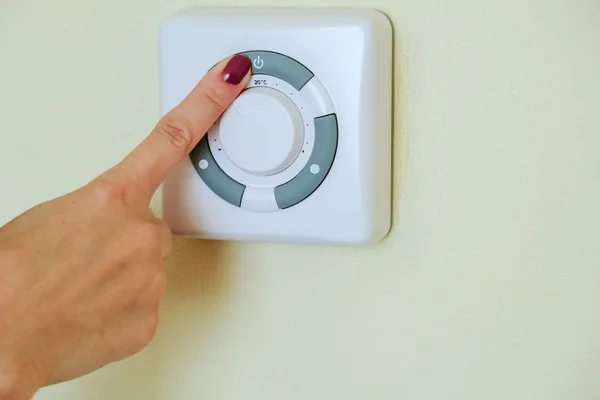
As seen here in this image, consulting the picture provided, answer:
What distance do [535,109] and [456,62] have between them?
0.05m

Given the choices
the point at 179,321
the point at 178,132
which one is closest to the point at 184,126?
the point at 178,132

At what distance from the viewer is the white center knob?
0.48 meters

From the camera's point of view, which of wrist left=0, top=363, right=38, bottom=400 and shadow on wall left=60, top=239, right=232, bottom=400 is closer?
wrist left=0, top=363, right=38, bottom=400

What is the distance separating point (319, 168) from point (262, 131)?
0.04 meters

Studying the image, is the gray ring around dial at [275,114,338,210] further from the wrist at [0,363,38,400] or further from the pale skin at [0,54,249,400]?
the wrist at [0,363,38,400]

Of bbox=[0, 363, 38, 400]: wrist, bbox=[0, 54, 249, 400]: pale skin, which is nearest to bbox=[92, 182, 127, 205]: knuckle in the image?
bbox=[0, 54, 249, 400]: pale skin

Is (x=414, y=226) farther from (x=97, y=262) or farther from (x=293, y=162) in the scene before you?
(x=97, y=262)

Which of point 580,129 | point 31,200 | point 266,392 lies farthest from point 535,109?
point 31,200

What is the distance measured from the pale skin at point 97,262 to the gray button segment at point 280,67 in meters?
0.01

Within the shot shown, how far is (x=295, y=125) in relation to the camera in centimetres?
48

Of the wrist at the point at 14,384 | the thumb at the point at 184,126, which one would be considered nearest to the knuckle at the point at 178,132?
the thumb at the point at 184,126

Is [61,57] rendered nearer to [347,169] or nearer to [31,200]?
[31,200]

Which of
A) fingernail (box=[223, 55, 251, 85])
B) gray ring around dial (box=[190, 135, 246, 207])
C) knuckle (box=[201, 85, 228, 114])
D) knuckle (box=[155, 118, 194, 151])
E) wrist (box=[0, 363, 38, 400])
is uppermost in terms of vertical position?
fingernail (box=[223, 55, 251, 85])

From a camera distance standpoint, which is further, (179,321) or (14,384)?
(179,321)
